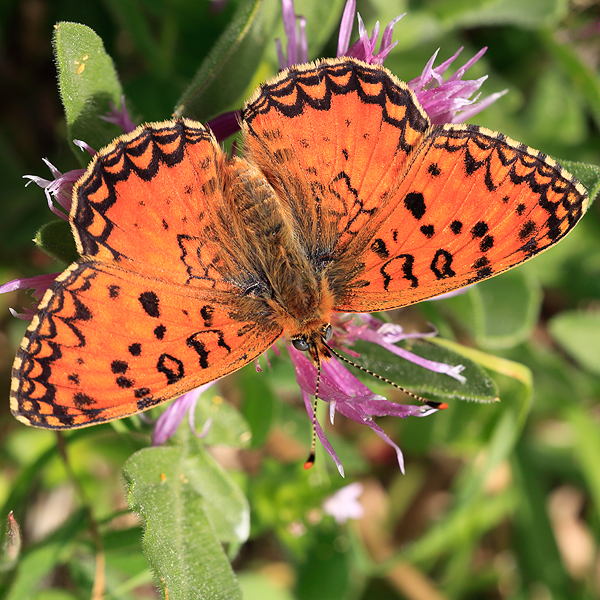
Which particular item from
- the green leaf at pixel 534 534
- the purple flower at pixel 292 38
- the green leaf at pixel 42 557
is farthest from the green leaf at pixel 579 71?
the green leaf at pixel 42 557

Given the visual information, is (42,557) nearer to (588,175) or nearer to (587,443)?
(588,175)

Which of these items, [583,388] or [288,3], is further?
[583,388]

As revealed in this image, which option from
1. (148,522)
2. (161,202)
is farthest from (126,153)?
(148,522)

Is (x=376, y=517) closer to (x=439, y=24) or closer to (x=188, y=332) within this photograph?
(x=188, y=332)

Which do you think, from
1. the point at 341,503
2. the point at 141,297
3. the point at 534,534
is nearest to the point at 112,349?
the point at 141,297

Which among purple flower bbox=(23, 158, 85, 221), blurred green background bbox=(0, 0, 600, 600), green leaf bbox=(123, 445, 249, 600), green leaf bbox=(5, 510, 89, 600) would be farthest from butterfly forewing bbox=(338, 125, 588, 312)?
green leaf bbox=(5, 510, 89, 600)

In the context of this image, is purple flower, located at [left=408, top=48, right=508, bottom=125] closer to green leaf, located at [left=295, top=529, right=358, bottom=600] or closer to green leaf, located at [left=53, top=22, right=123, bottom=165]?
green leaf, located at [left=53, top=22, right=123, bottom=165]

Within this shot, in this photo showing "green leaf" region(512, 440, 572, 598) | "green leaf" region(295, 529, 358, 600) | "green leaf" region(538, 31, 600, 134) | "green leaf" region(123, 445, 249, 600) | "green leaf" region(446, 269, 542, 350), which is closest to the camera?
"green leaf" region(123, 445, 249, 600)
